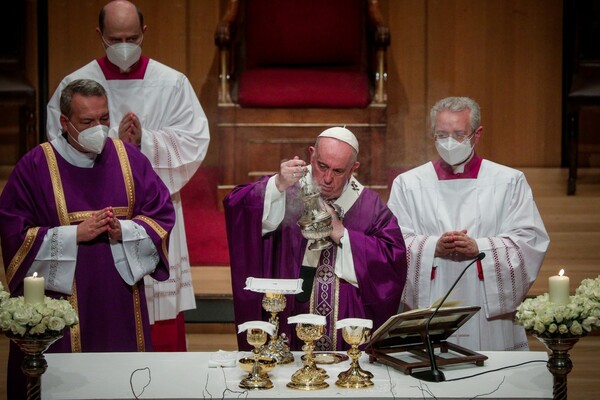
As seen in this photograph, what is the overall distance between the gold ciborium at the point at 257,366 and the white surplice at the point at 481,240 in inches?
54.8

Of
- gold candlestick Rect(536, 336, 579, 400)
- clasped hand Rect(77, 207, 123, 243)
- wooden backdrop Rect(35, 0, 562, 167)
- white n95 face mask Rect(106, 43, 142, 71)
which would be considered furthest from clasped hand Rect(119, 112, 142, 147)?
wooden backdrop Rect(35, 0, 562, 167)

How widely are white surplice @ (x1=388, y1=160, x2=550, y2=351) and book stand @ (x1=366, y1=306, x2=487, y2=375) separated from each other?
0.92 meters

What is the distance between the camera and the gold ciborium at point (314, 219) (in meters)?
3.95

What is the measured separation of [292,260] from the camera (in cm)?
441

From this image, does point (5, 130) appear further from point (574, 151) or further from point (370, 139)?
point (574, 151)

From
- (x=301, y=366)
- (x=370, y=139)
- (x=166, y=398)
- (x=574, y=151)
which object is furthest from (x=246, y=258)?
(x=574, y=151)

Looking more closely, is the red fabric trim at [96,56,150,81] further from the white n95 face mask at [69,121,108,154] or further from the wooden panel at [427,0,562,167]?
the wooden panel at [427,0,562,167]

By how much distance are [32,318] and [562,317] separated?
5.69 ft

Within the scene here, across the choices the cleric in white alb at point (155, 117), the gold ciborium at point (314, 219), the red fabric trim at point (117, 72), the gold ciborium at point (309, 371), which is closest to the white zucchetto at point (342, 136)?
the gold ciborium at point (314, 219)

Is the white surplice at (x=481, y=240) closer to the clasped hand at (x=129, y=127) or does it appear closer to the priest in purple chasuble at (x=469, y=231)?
the priest in purple chasuble at (x=469, y=231)

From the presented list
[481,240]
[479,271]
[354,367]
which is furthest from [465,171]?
[354,367]

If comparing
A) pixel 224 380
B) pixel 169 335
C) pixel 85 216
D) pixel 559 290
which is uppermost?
pixel 85 216

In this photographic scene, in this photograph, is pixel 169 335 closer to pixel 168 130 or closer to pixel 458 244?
pixel 168 130

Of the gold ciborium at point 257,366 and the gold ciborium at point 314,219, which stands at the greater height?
the gold ciborium at point 314,219
